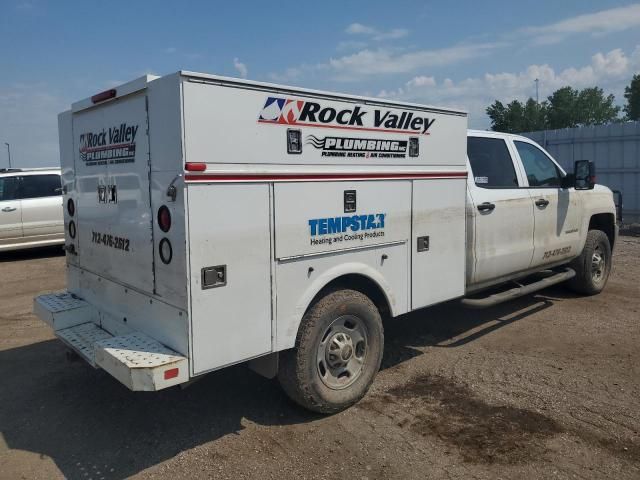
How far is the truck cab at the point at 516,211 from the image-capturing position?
18.6 feet

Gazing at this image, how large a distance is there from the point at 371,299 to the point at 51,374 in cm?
303

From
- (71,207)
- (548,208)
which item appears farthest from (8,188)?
(548,208)

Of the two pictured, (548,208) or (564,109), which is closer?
(548,208)

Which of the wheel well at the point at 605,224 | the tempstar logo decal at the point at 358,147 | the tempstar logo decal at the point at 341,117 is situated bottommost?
the wheel well at the point at 605,224

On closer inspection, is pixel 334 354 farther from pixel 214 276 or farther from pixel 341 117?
pixel 341 117

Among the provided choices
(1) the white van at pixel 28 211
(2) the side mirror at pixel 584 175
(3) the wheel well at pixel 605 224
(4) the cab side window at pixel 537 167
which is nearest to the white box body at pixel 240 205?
(4) the cab side window at pixel 537 167

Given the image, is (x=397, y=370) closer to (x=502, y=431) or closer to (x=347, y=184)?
(x=502, y=431)

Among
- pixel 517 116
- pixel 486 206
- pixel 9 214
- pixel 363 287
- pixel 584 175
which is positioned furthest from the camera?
pixel 517 116

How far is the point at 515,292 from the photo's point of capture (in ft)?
20.1

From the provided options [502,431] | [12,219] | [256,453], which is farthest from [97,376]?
[12,219]

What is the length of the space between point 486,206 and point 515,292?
110cm

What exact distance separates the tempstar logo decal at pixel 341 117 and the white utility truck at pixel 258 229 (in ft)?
0.04

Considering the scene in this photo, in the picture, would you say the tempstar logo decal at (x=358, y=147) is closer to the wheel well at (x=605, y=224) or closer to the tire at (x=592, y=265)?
the tire at (x=592, y=265)

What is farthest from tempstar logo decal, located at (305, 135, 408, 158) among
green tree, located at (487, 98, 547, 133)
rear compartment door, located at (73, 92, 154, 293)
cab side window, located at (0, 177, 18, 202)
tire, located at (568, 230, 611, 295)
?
green tree, located at (487, 98, 547, 133)
